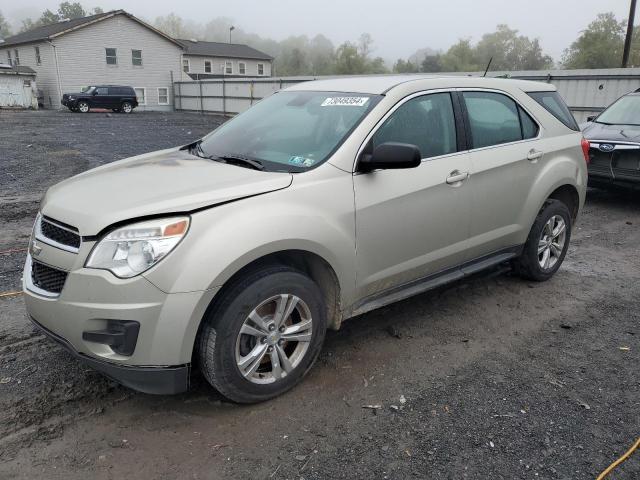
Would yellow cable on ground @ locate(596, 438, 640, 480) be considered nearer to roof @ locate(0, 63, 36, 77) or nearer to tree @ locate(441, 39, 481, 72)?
roof @ locate(0, 63, 36, 77)

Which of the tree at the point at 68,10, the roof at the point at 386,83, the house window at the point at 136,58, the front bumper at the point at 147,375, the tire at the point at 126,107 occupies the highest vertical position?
the tree at the point at 68,10

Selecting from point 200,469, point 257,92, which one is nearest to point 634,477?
point 200,469

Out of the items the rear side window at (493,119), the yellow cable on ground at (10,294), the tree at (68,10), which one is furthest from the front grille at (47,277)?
the tree at (68,10)

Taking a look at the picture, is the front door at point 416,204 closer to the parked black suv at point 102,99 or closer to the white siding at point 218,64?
the parked black suv at point 102,99

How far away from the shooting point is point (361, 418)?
119 inches

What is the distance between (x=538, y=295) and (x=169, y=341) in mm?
3508

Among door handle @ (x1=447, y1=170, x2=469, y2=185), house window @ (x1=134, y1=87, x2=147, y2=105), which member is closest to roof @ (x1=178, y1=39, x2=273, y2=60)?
house window @ (x1=134, y1=87, x2=147, y2=105)

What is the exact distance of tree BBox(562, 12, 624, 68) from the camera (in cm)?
5806

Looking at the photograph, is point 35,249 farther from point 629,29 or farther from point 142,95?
point 142,95

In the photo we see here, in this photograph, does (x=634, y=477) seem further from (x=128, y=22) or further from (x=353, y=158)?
(x=128, y=22)

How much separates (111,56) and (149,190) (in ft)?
131

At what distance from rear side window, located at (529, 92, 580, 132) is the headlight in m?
3.60

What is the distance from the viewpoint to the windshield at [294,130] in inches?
135

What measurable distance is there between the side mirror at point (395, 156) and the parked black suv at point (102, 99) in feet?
111
